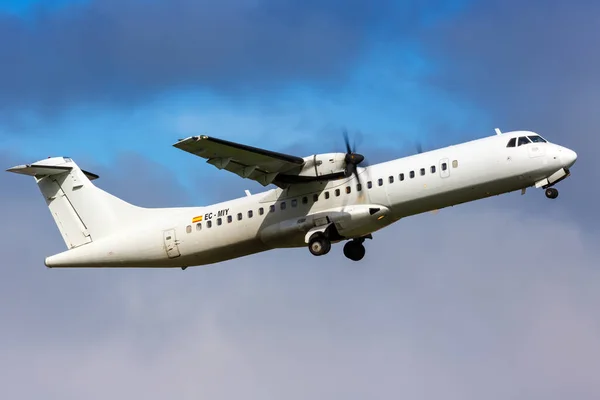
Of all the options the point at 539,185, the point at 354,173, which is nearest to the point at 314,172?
the point at 354,173

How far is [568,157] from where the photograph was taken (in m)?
27.3

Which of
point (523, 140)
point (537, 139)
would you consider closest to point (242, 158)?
point (523, 140)

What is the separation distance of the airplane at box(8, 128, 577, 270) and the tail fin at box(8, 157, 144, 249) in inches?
1.2

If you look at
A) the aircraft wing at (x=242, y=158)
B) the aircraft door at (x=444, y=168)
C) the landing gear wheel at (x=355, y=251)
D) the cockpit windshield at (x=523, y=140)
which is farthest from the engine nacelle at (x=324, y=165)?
the cockpit windshield at (x=523, y=140)

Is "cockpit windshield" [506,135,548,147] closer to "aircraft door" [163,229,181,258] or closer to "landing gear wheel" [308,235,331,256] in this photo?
"landing gear wheel" [308,235,331,256]

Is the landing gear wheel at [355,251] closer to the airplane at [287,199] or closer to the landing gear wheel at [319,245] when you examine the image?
the airplane at [287,199]

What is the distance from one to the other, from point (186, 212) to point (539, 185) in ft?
34.4

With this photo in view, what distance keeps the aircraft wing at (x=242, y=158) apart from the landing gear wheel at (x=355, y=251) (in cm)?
380

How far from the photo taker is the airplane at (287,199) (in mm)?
27641

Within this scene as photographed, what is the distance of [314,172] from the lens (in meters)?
29.3

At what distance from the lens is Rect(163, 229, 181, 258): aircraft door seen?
1209 inches

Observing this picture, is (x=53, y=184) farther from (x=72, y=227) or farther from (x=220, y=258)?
(x=220, y=258)

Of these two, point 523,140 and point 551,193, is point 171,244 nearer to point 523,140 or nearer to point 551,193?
point 523,140

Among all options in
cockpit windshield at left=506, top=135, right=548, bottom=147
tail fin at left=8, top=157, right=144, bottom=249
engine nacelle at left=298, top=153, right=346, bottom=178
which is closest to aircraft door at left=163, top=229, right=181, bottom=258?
tail fin at left=8, top=157, right=144, bottom=249
